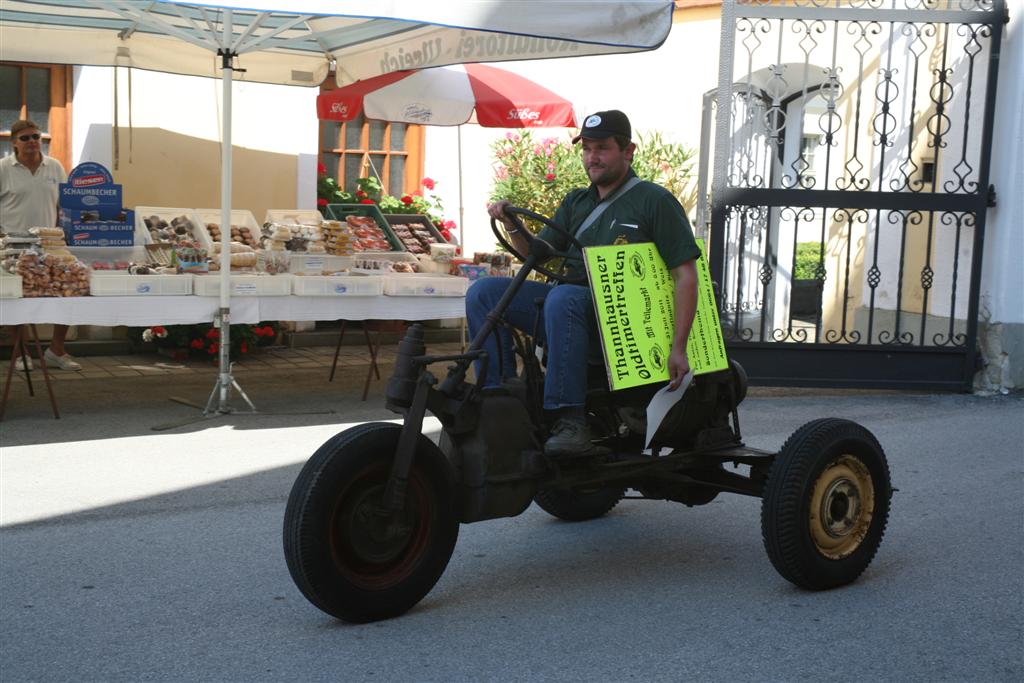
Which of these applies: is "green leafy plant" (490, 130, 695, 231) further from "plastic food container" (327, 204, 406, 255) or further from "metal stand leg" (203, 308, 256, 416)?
"metal stand leg" (203, 308, 256, 416)

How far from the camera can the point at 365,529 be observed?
13.1 ft

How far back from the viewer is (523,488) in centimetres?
429

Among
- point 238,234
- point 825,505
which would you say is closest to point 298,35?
point 238,234

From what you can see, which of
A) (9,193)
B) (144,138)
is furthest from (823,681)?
(144,138)

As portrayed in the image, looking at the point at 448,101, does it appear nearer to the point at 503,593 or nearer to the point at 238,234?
the point at 238,234

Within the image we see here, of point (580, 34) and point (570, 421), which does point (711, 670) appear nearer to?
point (570, 421)

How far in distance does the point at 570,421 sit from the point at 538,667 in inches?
36.2

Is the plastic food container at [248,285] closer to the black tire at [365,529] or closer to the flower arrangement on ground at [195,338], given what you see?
the flower arrangement on ground at [195,338]

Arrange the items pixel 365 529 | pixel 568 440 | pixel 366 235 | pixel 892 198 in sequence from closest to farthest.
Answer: pixel 365 529 < pixel 568 440 < pixel 892 198 < pixel 366 235

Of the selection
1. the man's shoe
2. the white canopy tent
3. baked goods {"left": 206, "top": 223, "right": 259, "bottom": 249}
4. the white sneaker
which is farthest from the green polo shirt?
the white sneaker

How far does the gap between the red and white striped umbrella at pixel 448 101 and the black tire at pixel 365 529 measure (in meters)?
6.78

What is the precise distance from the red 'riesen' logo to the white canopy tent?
0.92 m

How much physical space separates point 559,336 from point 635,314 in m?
0.30

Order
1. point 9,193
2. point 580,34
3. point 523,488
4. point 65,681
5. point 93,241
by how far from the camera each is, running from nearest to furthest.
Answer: point 65,681, point 523,488, point 580,34, point 93,241, point 9,193
